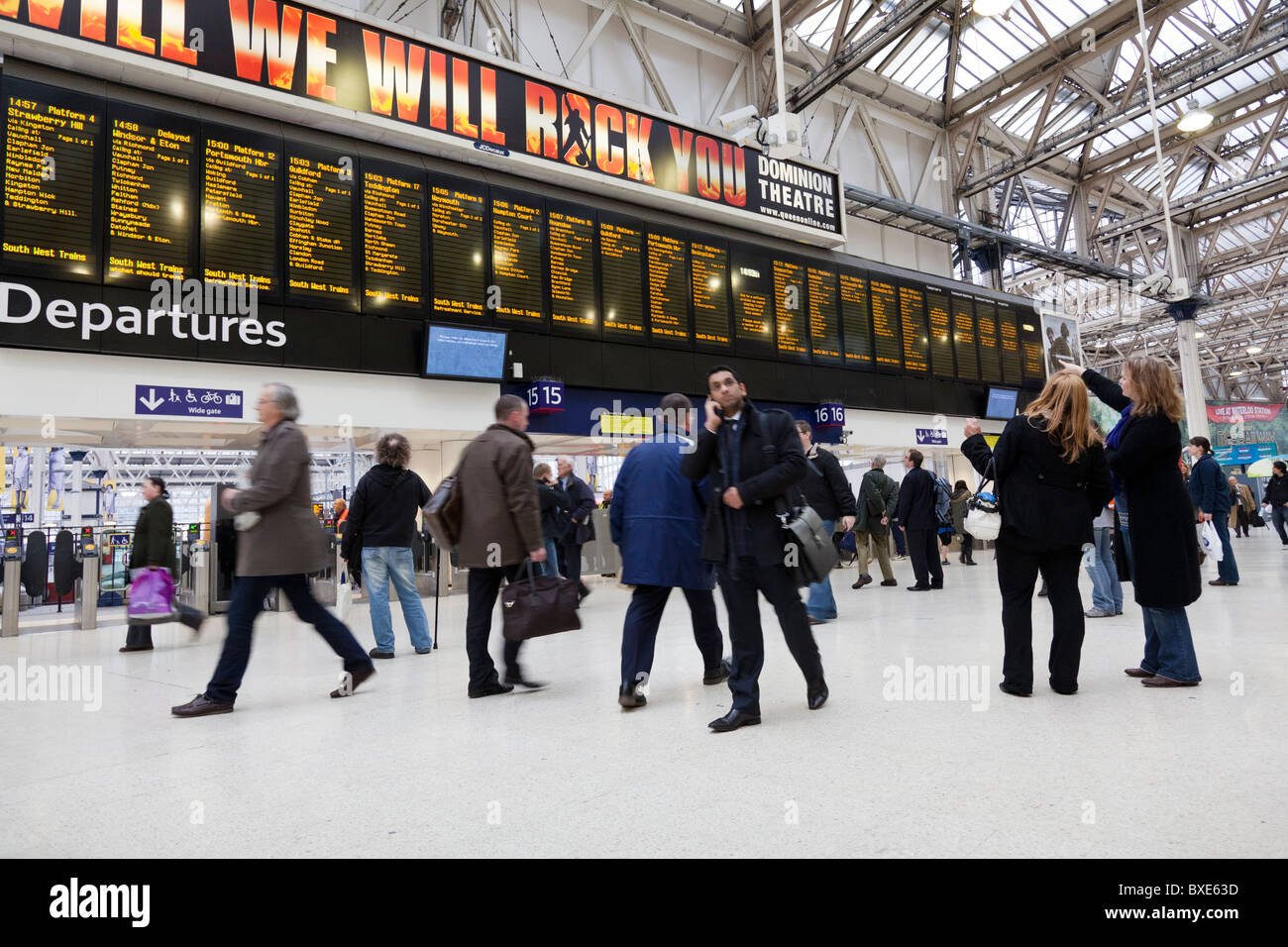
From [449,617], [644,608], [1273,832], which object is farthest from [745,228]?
[1273,832]

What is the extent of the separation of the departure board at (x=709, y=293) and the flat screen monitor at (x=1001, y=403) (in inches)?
267

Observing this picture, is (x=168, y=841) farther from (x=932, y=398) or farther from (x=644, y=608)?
(x=932, y=398)

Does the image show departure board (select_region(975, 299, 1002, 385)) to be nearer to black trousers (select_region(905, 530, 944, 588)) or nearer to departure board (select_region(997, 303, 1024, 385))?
departure board (select_region(997, 303, 1024, 385))

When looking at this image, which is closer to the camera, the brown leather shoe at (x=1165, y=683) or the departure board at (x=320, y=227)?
the brown leather shoe at (x=1165, y=683)

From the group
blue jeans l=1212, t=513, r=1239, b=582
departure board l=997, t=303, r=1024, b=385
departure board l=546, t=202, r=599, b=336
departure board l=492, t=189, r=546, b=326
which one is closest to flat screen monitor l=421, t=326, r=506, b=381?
departure board l=492, t=189, r=546, b=326

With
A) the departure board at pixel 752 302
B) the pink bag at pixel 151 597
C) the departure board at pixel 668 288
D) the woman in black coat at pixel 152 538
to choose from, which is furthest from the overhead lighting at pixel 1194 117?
the pink bag at pixel 151 597

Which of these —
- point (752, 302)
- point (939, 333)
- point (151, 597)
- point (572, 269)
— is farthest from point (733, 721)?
point (939, 333)

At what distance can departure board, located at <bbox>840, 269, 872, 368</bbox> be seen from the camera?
13.1 metres

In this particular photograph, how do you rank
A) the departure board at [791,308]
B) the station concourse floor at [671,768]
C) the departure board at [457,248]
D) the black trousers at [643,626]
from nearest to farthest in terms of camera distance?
the station concourse floor at [671,768] < the black trousers at [643,626] < the departure board at [457,248] < the departure board at [791,308]

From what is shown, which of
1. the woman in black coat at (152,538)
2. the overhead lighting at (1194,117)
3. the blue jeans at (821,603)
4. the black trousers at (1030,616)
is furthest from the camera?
the overhead lighting at (1194,117)

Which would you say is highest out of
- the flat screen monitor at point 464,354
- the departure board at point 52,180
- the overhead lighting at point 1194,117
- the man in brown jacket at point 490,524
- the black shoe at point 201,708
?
the overhead lighting at point 1194,117

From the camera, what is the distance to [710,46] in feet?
47.9

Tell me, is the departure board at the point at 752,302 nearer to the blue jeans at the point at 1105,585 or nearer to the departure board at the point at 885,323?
the departure board at the point at 885,323

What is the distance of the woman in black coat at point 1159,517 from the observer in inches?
139
